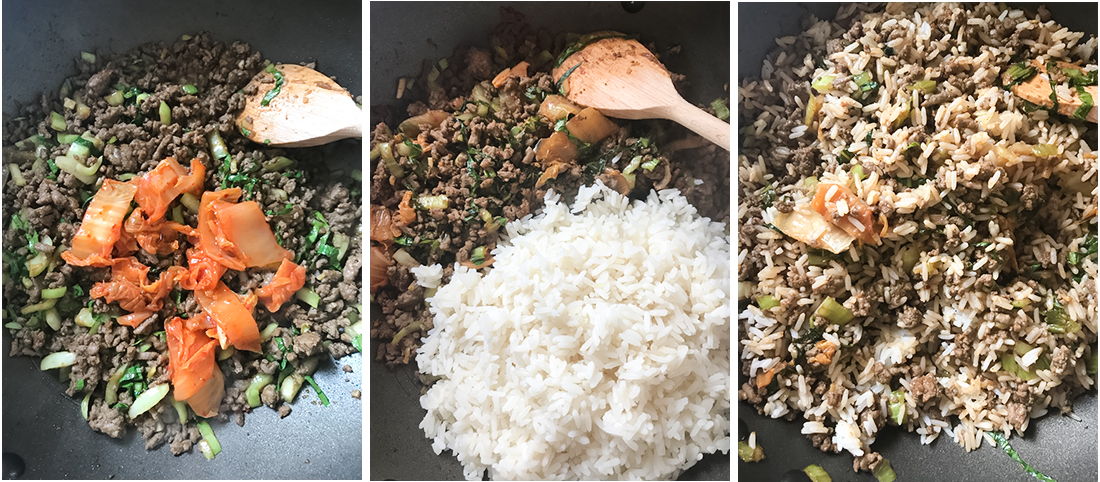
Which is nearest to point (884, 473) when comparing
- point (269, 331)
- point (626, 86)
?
point (626, 86)

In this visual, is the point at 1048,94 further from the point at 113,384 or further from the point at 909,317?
the point at 113,384

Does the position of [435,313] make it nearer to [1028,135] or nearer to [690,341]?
[690,341]

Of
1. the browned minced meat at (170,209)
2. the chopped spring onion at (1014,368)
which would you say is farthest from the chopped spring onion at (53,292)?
the chopped spring onion at (1014,368)

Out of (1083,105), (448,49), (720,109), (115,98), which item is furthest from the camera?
(115,98)

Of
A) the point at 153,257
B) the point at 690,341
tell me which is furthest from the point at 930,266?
the point at 153,257

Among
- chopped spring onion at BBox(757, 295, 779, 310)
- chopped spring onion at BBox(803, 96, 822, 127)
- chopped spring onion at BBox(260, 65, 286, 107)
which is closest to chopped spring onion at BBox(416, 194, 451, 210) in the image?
chopped spring onion at BBox(260, 65, 286, 107)

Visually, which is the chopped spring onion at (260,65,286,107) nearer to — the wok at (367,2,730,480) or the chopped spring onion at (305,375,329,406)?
the wok at (367,2,730,480)

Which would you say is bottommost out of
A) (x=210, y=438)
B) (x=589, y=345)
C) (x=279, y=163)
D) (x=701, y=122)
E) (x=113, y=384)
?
(x=210, y=438)
